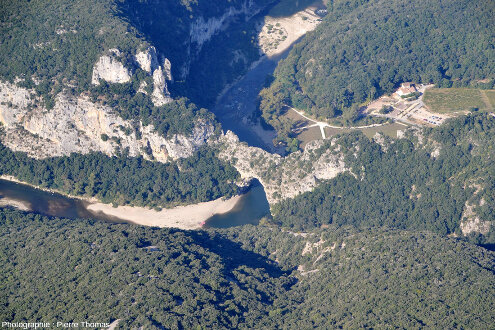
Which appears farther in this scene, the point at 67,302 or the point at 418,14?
the point at 418,14

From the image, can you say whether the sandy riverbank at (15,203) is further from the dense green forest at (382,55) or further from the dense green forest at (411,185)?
the dense green forest at (382,55)

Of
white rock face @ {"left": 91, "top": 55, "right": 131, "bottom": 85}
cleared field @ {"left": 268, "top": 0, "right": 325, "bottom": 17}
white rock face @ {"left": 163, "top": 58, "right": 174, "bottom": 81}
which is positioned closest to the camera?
white rock face @ {"left": 91, "top": 55, "right": 131, "bottom": 85}

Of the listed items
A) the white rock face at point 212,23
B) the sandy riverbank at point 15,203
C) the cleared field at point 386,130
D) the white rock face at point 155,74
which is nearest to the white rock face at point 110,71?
the white rock face at point 155,74

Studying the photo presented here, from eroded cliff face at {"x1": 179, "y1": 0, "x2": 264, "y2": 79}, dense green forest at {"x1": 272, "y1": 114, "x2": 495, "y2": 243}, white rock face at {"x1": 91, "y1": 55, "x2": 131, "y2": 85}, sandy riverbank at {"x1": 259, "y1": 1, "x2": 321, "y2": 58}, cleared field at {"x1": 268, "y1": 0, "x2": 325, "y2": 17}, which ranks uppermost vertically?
white rock face at {"x1": 91, "y1": 55, "x2": 131, "y2": 85}

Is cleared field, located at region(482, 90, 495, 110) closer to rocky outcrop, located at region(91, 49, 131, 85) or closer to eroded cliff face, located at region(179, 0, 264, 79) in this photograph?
eroded cliff face, located at region(179, 0, 264, 79)

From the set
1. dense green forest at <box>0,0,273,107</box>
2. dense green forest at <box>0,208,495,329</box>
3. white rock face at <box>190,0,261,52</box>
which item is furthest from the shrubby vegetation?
white rock face at <box>190,0,261,52</box>

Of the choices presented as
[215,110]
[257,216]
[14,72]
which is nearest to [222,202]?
[257,216]

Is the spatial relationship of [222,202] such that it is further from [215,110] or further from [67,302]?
[67,302]
